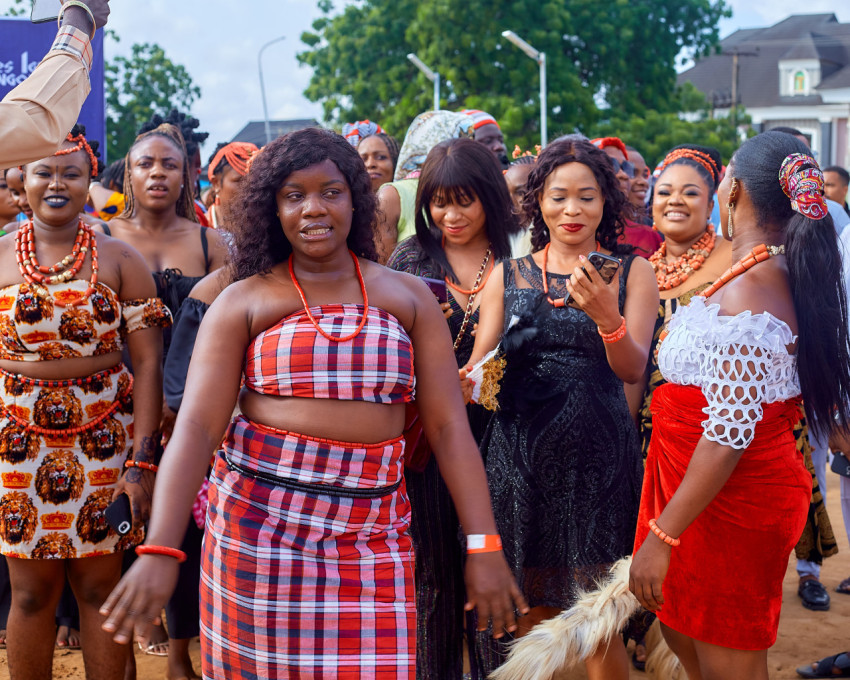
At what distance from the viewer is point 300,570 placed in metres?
2.48

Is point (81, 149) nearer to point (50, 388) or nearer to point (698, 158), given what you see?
point (50, 388)

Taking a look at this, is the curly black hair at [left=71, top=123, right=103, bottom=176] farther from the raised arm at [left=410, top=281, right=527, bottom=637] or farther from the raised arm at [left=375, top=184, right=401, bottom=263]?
the raised arm at [left=410, top=281, right=527, bottom=637]

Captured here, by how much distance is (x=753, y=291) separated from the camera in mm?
2844

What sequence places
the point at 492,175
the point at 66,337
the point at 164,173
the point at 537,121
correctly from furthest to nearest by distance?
1. the point at 537,121
2. the point at 164,173
3. the point at 492,175
4. the point at 66,337

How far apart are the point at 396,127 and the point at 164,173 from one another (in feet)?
75.1

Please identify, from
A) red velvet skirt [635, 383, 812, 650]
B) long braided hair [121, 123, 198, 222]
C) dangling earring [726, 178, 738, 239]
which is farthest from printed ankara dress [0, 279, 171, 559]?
dangling earring [726, 178, 738, 239]

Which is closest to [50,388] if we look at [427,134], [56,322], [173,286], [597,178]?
[56,322]

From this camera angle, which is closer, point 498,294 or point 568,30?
point 498,294

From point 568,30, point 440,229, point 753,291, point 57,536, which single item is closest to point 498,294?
point 440,229

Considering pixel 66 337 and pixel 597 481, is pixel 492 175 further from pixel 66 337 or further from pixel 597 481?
pixel 66 337

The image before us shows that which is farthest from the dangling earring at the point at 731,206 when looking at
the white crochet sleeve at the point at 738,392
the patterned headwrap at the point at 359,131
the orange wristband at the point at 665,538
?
the patterned headwrap at the point at 359,131

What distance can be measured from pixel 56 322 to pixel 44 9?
1.17 meters

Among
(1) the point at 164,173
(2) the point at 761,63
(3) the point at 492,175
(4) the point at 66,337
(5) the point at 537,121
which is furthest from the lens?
(2) the point at 761,63

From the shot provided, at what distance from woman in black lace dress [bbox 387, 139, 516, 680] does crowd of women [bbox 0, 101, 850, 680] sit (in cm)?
1
